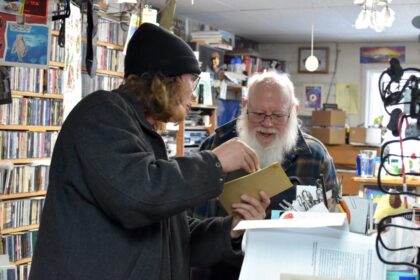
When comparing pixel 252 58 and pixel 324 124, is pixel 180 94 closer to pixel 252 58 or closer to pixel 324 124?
pixel 324 124

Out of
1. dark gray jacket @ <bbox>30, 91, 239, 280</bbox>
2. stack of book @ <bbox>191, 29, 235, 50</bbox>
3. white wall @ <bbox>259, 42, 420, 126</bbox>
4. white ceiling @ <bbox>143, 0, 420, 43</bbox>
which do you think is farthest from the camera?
white wall @ <bbox>259, 42, 420, 126</bbox>

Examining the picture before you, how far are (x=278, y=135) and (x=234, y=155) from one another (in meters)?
0.90

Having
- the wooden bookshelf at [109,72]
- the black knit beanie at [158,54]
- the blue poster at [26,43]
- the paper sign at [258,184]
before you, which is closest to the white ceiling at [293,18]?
the wooden bookshelf at [109,72]

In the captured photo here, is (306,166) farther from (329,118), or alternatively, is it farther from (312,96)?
(312,96)

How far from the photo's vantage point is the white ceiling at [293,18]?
202 inches

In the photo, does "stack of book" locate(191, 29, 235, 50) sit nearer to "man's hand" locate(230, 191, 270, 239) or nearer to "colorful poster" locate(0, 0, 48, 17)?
"colorful poster" locate(0, 0, 48, 17)

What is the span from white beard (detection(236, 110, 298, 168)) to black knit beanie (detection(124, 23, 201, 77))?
0.81m

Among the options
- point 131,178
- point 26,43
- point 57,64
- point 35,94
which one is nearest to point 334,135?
point 57,64

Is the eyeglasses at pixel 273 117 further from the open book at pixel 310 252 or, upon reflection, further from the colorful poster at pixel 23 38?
the open book at pixel 310 252

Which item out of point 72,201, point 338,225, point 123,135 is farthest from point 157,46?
point 338,225

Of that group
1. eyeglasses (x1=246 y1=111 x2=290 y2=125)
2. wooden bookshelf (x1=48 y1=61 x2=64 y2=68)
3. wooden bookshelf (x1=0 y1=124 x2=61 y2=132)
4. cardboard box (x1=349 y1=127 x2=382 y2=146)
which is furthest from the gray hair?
cardboard box (x1=349 y1=127 x2=382 y2=146)

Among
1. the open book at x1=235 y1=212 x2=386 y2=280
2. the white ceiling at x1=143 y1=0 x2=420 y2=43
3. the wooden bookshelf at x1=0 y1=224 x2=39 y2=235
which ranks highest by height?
the white ceiling at x1=143 y1=0 x2=420 y2=43

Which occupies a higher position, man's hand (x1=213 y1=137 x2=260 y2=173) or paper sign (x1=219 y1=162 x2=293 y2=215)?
man's hand (x1=213 y1=137 x2=260 y2=173)

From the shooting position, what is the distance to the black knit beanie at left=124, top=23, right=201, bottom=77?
122 cm
